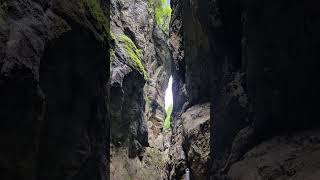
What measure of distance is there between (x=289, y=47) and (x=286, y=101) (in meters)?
0.86

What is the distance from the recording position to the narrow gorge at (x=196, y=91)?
656 centimetres

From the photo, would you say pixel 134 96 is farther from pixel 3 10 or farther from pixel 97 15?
pixel 3 10

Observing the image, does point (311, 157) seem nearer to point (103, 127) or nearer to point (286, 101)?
point (286, 101)

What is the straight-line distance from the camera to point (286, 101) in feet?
22.4

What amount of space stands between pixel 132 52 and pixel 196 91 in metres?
10.9

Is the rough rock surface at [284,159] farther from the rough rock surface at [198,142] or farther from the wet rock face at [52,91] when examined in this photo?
the rough rock surface at [198,142]

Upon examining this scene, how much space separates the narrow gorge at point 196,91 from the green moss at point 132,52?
28.7 ft

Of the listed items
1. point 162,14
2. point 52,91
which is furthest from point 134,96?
point 52,91

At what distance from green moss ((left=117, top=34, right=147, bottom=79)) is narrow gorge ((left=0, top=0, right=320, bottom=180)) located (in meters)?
8.75

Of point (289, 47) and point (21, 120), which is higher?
point (289, 47)

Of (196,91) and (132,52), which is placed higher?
(132,52)

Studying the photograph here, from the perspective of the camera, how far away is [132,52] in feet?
81.7

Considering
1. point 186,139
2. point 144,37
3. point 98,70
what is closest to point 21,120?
point 98,70

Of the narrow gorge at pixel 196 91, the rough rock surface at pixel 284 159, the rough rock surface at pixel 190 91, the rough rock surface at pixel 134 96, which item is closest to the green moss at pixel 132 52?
the rough rock surface at pixel 134 96
